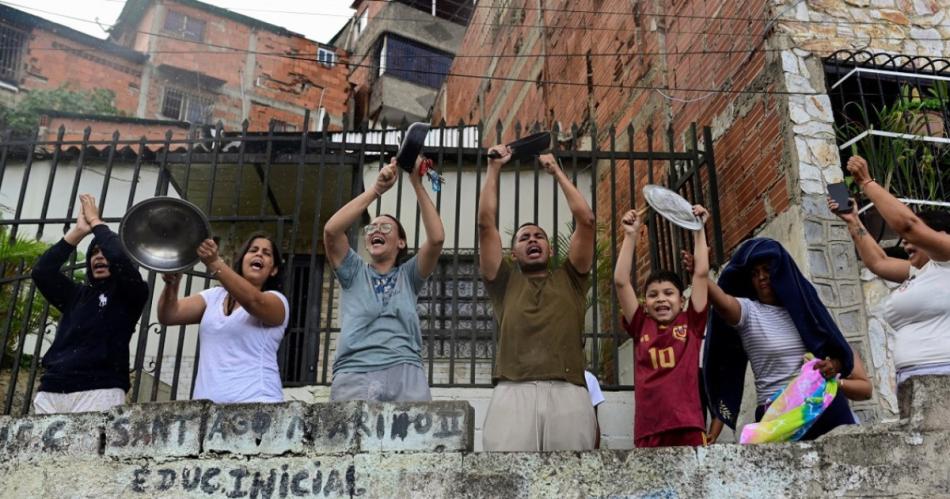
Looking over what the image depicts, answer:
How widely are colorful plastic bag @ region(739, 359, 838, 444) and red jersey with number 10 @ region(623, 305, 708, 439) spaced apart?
0.84 feet

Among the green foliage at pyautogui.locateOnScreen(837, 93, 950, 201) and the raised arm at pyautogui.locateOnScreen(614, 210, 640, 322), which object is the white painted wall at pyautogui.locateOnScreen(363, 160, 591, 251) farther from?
the raised arm at pyautogui.locateOnScreen(614, 210, 640, 322)

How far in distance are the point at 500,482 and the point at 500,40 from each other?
11.6 metres

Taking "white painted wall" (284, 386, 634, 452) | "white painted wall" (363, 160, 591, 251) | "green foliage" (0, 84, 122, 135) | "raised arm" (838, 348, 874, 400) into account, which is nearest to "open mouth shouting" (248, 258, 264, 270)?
"white painted wall" (284, 386, 634, 452)

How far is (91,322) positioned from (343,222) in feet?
4.26

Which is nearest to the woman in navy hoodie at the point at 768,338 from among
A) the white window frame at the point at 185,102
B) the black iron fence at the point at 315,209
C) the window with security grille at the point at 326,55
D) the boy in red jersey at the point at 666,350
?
the boy in red jersey at the point at 666,350

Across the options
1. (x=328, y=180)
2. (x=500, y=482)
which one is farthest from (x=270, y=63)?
(x=500, y=482)

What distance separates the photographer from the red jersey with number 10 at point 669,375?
3.46 m

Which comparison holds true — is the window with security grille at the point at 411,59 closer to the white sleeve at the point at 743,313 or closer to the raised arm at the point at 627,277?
the raised arm at the point at 627,277

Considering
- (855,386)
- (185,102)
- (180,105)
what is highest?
(185,102)

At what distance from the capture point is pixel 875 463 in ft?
10.0

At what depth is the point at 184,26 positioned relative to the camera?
23.4m

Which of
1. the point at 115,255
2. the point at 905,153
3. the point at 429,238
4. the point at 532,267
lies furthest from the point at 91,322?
the point at 905,153

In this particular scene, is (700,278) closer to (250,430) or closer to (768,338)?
(768,338)

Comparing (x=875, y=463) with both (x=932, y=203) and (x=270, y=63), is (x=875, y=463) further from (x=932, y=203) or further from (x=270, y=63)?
(x=270, y=63)
